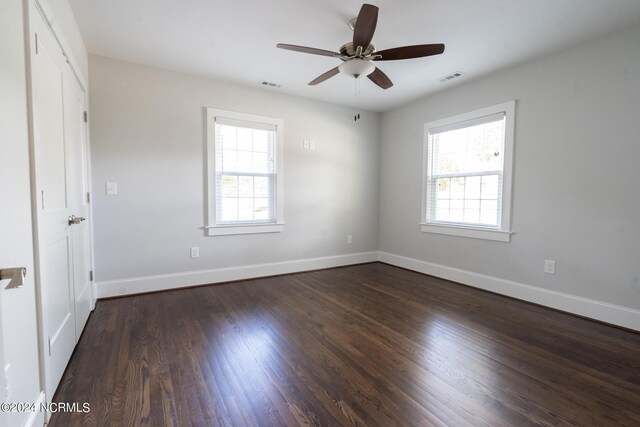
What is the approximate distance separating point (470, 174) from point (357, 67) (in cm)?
225

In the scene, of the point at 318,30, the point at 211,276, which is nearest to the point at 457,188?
the point at 318,30

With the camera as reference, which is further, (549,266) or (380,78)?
(549,266)

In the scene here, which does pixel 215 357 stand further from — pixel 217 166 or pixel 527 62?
pixel 527 62

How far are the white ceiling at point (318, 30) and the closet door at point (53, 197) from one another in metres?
0.81

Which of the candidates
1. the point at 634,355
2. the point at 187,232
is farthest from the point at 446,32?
the point at 187,232

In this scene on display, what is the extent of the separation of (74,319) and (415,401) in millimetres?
2432

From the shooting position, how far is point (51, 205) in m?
1.69

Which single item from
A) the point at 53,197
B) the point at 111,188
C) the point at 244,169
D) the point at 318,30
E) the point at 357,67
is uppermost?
the point at 318,30

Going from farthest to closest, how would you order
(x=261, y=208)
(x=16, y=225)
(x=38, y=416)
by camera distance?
(x=261, y=208) → (x=38, y=416) → (x=16, y=225)

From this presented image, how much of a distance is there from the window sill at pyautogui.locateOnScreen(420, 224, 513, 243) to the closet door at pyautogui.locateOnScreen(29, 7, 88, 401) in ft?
13.3

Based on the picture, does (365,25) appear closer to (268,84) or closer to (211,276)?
(268,84)

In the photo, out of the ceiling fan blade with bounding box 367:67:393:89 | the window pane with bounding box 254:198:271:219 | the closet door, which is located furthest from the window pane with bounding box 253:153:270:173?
the closet door

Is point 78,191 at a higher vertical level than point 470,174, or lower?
lower

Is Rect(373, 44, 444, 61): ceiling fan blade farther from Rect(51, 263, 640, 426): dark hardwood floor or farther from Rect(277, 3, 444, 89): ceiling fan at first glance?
Rect(51, 263, 640, 426): dark hardwood floor
